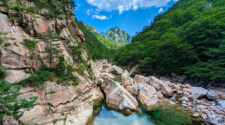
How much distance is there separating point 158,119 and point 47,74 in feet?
32.5

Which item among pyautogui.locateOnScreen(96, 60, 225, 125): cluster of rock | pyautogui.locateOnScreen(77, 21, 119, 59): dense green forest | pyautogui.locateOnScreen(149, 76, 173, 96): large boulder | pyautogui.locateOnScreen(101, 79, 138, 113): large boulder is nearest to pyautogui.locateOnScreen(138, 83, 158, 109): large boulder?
pyautogui.locateOnScreen(96, 60, 225, 125): cluster of rock

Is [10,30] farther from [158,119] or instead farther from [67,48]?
[158,119]

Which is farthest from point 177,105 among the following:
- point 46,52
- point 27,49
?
point 27,49

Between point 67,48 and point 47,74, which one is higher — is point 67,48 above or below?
above

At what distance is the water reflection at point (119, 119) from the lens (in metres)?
7.00

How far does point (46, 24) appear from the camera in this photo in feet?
29.4

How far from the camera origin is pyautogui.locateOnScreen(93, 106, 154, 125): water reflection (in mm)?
7004

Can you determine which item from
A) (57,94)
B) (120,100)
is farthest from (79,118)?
(120,100)

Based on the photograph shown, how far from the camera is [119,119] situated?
7348 mm

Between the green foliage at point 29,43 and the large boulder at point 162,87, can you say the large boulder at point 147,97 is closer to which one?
the large boulder at point 162,87

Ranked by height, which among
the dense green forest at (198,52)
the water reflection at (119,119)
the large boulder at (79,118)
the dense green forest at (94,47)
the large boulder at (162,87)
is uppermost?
the dense green forest at (94,47)

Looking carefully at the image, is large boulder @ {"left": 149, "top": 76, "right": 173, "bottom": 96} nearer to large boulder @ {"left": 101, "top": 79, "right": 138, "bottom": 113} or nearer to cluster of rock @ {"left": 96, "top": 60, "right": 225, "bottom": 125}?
cluster of rock @ {"left": 96, "top": 60, "right": 225, "bottom": 125}

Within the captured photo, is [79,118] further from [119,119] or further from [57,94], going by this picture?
[119,119]

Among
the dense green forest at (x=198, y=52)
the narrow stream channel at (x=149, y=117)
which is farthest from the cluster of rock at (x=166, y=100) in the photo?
the dense green forest at (x=198, y=52)
